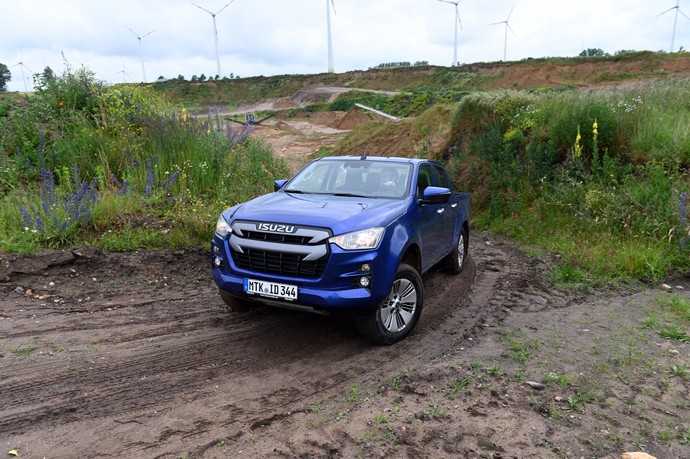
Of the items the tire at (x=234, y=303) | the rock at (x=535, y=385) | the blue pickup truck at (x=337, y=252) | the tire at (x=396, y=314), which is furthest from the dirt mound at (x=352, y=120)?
the rock at (x=535, y=385)

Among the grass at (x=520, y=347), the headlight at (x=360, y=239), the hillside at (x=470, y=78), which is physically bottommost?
the grass at (x=520, y=347)

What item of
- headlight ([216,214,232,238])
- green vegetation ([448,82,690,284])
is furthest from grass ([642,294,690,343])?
headlight ([216,214,232,238])

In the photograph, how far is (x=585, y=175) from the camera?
10930mm

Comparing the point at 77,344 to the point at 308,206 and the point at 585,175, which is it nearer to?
the point at 308,206

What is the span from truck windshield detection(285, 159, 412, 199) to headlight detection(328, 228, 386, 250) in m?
1.14

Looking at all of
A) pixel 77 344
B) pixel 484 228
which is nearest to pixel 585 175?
pixel 484 228

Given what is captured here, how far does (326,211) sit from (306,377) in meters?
1.63

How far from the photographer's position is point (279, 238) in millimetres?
5234

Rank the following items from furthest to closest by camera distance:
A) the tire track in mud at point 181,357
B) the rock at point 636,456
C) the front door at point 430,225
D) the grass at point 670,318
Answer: the front door at point 430,225
the grass at point 670,318
the tire track in mud at point 181,357
the rock at point 636,456

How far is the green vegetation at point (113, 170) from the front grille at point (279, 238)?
318 centimetres

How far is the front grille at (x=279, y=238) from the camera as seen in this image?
5164 mm

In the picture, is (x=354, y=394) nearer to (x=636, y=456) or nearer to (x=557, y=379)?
(x=557, y=379)

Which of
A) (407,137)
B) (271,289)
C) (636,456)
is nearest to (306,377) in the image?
(271,289)

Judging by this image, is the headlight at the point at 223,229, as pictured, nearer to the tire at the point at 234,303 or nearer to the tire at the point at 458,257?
the tire at the point at 234,303
